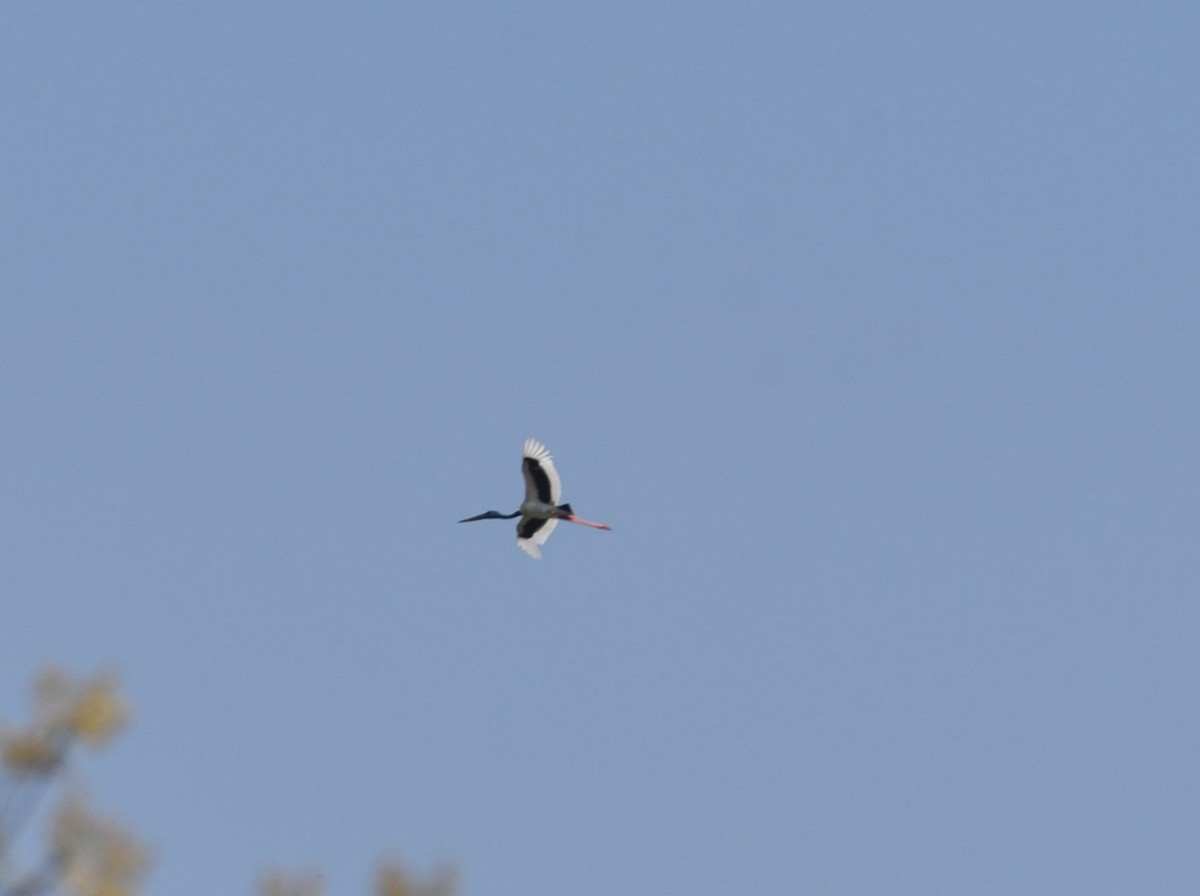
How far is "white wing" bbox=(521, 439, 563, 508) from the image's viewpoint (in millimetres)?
60125

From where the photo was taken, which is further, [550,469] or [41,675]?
[550,469]

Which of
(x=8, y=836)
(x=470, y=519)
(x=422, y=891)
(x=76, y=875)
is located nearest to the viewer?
(x=8, y=836)

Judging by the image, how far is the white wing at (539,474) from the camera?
60.1 meters

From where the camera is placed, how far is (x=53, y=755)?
20.3 metres

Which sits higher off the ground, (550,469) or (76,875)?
(550,469)

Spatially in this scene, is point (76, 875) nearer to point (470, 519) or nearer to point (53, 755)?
point (53, 755)

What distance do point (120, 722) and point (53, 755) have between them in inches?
27.3

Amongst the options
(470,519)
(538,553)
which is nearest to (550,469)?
(538,553)

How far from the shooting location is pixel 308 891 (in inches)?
868

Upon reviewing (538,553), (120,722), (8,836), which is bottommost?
(8,836)

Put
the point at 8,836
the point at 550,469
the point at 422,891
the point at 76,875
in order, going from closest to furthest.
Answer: the point at 8,836, the point at 76,875, the point at 422,891, the point at 550,469

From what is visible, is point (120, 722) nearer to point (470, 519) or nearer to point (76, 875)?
point (76, 875)

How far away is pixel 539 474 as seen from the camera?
6006cm

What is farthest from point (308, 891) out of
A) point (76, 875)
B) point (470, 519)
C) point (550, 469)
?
point (470, 519)
